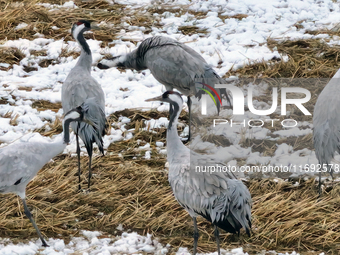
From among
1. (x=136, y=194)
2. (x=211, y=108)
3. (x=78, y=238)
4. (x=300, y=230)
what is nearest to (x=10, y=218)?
(x=78, y=238)

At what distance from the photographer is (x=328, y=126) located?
438cm

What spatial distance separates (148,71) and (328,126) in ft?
9.27

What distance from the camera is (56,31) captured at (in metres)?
7.16

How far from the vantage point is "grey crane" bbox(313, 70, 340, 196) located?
14.3 ft

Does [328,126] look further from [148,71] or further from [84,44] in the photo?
[148,71]

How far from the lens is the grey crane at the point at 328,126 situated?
14.3 feet

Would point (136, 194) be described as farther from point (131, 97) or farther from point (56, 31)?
point (56, 31)

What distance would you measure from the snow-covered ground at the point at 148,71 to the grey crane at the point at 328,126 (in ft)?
1.57

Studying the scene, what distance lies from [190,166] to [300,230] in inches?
38.1

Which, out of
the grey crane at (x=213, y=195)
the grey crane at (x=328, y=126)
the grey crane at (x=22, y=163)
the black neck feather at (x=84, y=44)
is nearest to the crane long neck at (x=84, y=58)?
the black neck feather at (x=84, y=44)

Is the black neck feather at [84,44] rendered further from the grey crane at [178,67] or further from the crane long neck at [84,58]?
the grey crane at [178,67]
